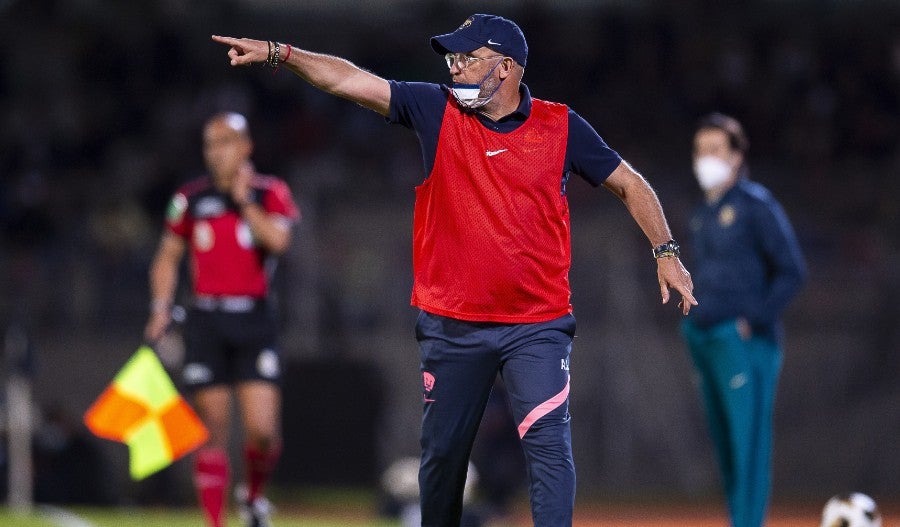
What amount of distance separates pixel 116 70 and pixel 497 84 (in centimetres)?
1346

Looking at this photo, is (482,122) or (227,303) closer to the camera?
(482,122)

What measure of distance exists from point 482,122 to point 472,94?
132mm

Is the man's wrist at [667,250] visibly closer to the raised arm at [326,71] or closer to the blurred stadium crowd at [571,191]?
the raised arm at [326,71]

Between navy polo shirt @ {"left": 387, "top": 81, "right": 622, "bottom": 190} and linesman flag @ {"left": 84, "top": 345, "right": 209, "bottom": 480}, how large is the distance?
3822mm

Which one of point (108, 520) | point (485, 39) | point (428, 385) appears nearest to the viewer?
point (485, 39)

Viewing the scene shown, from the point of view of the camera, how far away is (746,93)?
16891 millimetres

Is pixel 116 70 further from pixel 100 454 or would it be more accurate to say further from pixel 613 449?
pixel 613 449

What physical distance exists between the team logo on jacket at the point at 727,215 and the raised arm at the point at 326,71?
3.30 metres

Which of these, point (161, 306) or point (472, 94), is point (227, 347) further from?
point (472, 94)

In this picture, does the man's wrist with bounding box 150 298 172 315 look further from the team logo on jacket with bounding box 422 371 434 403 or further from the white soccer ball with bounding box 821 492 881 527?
the white soccer ball with bounding box 821 492 881 527

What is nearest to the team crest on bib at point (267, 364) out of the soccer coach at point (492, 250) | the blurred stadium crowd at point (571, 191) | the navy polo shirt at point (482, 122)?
the soccer coach at point (492, 250)

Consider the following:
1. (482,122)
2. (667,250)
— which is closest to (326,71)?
(482,122)

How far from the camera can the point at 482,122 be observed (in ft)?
18.7

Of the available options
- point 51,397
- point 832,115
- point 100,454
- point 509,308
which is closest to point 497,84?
point 509,308
